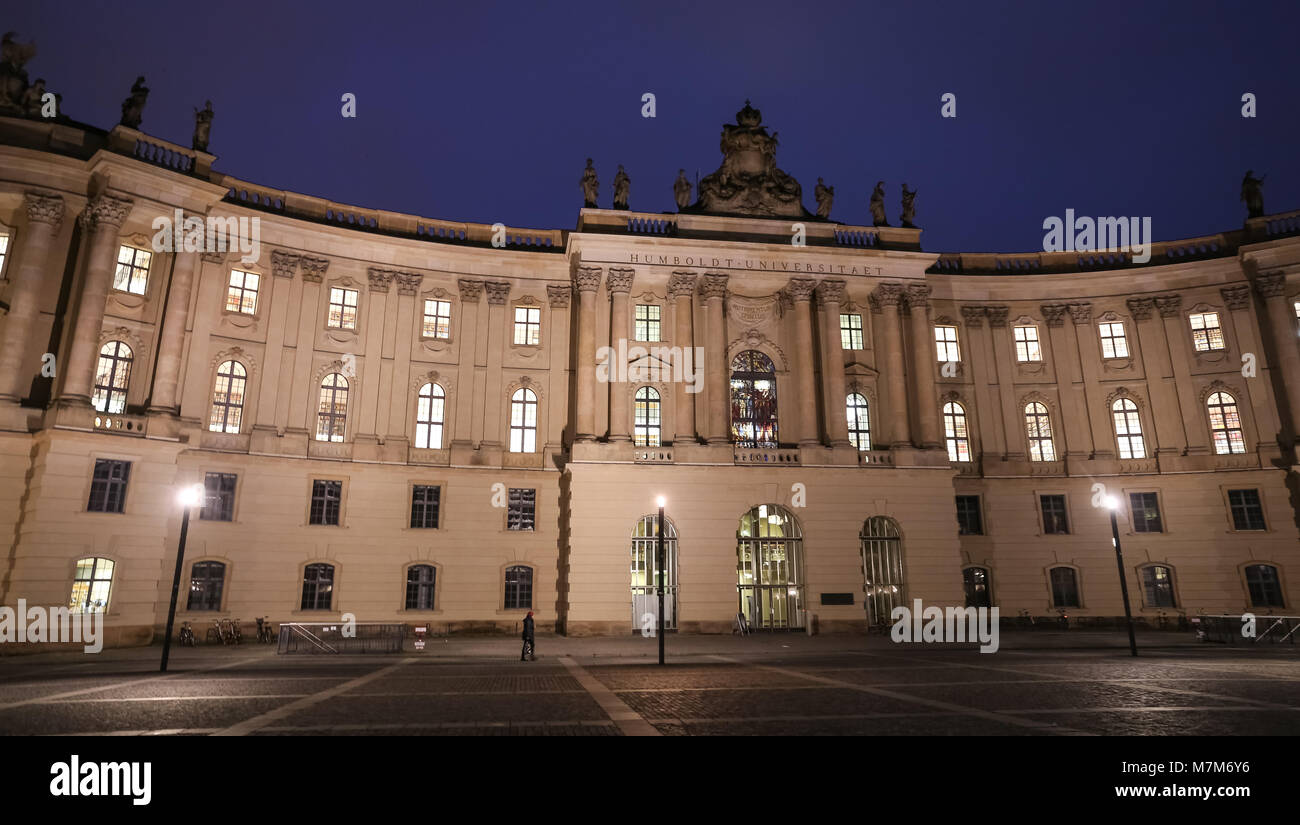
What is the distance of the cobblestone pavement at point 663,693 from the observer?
1035 cm

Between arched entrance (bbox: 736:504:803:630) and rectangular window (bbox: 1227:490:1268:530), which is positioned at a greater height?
rectangular window (bbox: 1227:490:1268:530)

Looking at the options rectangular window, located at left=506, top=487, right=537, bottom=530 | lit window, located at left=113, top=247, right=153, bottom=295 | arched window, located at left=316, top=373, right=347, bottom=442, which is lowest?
rectangular window, located at left=506, top=487, right=537, bottom=530

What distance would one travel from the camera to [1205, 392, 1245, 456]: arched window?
37000 mm

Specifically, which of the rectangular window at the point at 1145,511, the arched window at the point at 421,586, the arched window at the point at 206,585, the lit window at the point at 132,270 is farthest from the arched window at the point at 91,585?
the rectangular window at the point at 1145,511

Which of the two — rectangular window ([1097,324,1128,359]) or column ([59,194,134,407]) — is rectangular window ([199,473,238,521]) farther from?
rectangular window ([1097,324,1128,359])

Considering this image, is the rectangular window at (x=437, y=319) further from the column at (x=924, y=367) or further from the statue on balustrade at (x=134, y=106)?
the column at (x=924, y=367)

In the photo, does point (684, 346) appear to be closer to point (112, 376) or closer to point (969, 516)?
point (969, 516)

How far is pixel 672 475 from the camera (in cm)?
3338

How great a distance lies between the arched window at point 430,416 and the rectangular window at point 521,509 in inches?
175

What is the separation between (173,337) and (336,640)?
14.9 meters

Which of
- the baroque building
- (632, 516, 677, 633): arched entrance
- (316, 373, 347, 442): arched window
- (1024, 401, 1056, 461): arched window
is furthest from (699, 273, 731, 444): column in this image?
(1024, 401, 1056, 461): arched window

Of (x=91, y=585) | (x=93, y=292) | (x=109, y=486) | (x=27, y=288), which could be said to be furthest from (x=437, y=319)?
(x=91, y=585)

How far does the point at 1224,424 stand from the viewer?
37281mm

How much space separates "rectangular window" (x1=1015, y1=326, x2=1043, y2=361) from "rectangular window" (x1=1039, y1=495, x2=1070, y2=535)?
7.93 metres
